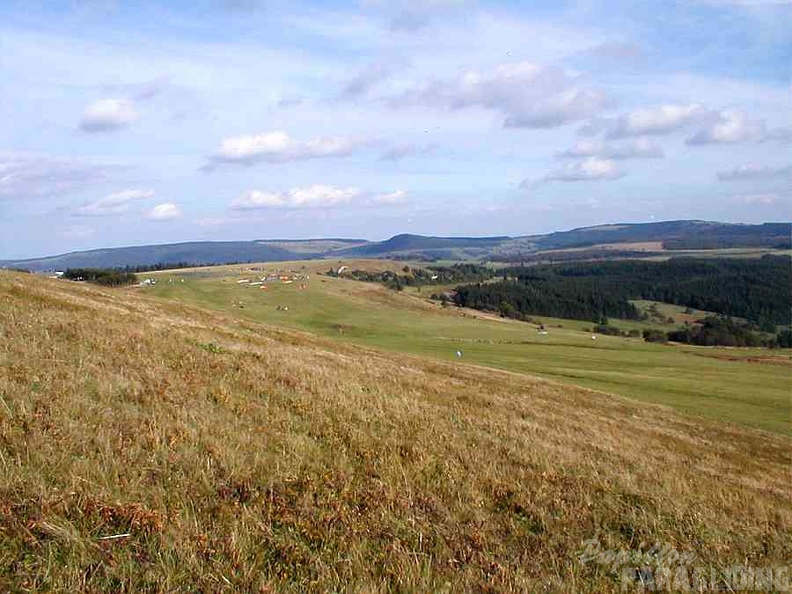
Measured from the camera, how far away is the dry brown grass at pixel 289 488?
5.50 m

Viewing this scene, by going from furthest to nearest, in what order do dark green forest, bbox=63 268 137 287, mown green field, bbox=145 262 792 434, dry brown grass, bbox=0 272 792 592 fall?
dark green forest, bbox=63 268 137 287, mown green field, bbox=145 262 792 434, dry brown grass, bbox=0 272 792 592

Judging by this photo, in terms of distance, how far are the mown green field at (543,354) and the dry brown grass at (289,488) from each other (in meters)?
21.0

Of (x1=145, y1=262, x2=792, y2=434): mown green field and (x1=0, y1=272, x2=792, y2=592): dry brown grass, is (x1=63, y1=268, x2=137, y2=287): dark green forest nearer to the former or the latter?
(x1=145, y1=262, x2=792, y2=434): mown green field

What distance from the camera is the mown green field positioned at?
108ft

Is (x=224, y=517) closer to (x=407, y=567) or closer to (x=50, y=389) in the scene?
(x=407, y=567)

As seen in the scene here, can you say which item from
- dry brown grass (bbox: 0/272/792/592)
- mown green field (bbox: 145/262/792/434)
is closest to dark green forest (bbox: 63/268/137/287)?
mown green field (bbox: 145/262/792/434)

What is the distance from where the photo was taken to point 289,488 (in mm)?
7184

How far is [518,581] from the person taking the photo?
5672mm

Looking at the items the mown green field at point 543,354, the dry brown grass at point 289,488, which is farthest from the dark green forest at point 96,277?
the dry brown grass at point 289,488

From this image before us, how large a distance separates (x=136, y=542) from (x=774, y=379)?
48754mm

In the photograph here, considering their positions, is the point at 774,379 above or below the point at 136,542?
below

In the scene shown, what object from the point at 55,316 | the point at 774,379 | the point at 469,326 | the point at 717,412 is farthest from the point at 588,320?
the point at 55,316

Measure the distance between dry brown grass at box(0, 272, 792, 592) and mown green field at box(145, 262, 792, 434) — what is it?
2097cm

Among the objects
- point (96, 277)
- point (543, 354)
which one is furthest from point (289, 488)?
point (96, 277)
